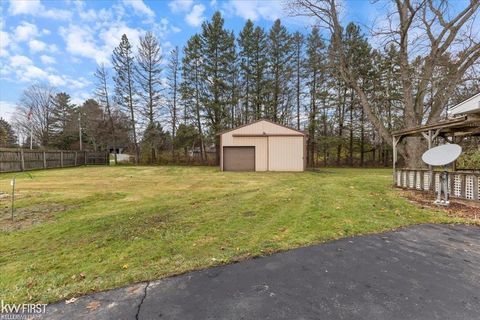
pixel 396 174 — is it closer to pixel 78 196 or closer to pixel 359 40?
pixel 78 196

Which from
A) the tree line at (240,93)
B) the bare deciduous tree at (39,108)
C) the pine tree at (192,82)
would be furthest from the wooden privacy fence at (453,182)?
the bare deciduous tree at (39,108)

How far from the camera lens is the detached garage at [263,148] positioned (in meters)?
17.6

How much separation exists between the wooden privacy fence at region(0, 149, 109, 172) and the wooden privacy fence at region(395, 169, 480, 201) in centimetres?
2122

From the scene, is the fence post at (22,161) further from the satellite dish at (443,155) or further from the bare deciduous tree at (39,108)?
the satellite dish at (443,155)

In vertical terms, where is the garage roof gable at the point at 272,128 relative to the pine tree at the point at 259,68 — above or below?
below

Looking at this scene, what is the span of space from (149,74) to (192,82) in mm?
4432

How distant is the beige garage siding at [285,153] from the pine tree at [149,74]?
47.0ft

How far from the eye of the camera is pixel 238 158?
59.2ft

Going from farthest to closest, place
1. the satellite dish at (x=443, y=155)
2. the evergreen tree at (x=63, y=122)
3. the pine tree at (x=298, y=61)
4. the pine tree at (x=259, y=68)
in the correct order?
the evergreen tree at (x=63, y=122), the pine tree at (x=259, y=68), the pine tree at (x=298, y=61), the satellite dish at (x=443, y=155)

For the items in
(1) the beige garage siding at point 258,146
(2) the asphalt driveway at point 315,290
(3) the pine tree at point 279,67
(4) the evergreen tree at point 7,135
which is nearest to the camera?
(2) the asphalt driveway at point 315,290

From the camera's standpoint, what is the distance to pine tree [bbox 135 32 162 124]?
25609mm

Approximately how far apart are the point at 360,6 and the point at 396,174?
907 centimetres

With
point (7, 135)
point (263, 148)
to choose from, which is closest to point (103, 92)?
point (263, 148)

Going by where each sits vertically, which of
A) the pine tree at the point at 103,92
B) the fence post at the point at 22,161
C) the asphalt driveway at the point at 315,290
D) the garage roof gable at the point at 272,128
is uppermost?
the pine tree at the point at 103,92
